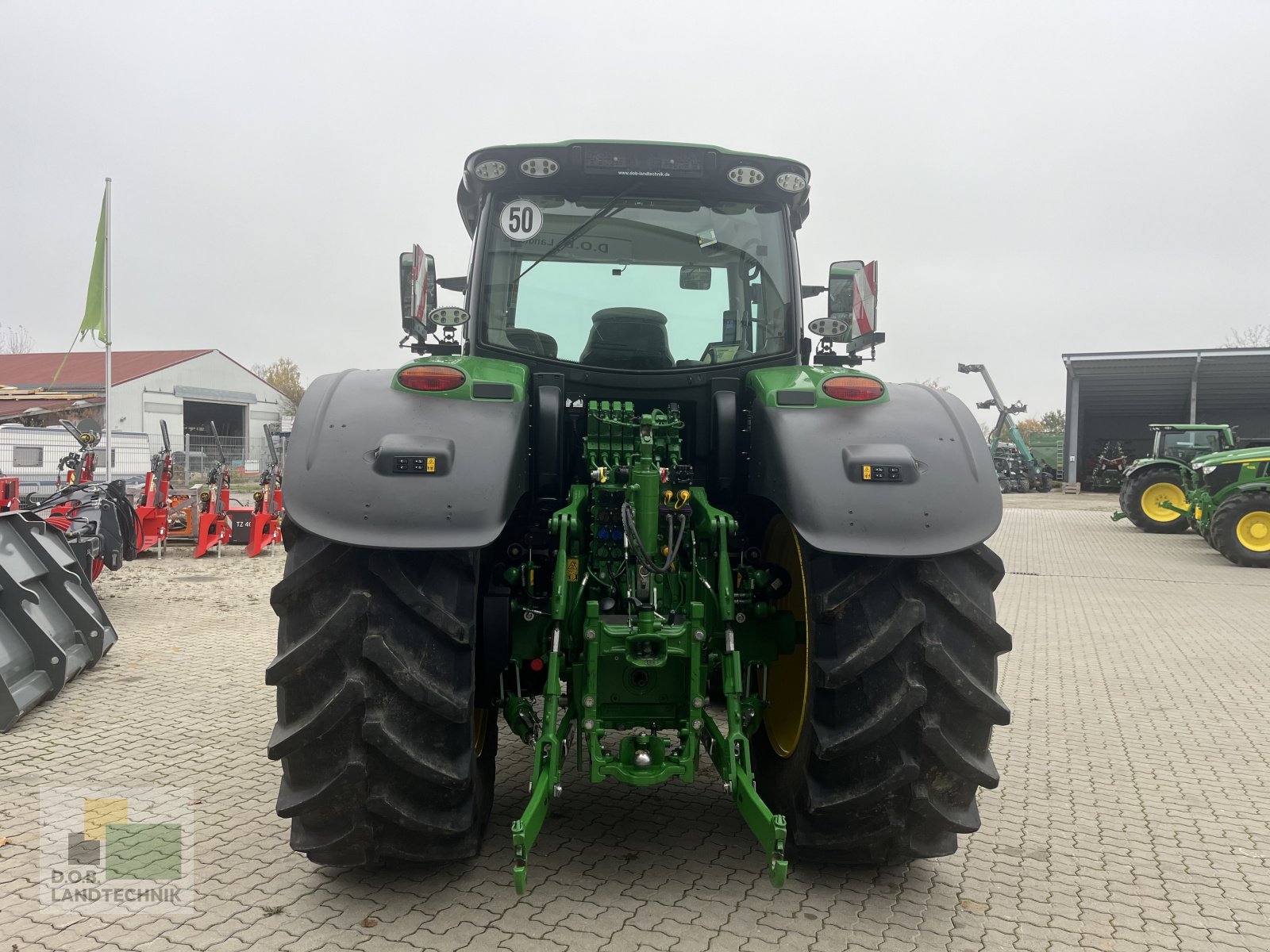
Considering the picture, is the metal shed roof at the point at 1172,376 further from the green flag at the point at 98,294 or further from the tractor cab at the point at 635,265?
the tractor cab at the point at 635,265

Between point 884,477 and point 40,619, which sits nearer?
point 884,477

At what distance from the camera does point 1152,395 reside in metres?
32.7

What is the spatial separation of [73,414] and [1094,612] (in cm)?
3241

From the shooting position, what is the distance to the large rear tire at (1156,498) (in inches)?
680

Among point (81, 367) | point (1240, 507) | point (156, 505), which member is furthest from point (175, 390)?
point (1240, 507)

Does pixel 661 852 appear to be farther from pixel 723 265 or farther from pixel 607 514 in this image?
pixel 723 265

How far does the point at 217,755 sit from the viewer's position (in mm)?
4320

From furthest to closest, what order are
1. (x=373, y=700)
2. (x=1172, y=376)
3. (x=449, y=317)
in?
(x=1172, y=376) < (x=449, y=317) < (x=373, y=700)

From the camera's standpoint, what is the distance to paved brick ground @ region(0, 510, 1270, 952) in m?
2.70

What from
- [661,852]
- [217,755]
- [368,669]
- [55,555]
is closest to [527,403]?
[368,669]

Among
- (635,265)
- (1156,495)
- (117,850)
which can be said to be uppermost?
(635,265)

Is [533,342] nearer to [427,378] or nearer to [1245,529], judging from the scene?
[427,378]

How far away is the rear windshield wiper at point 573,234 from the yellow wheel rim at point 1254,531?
41.7 ft

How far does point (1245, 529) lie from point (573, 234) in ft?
42.3
